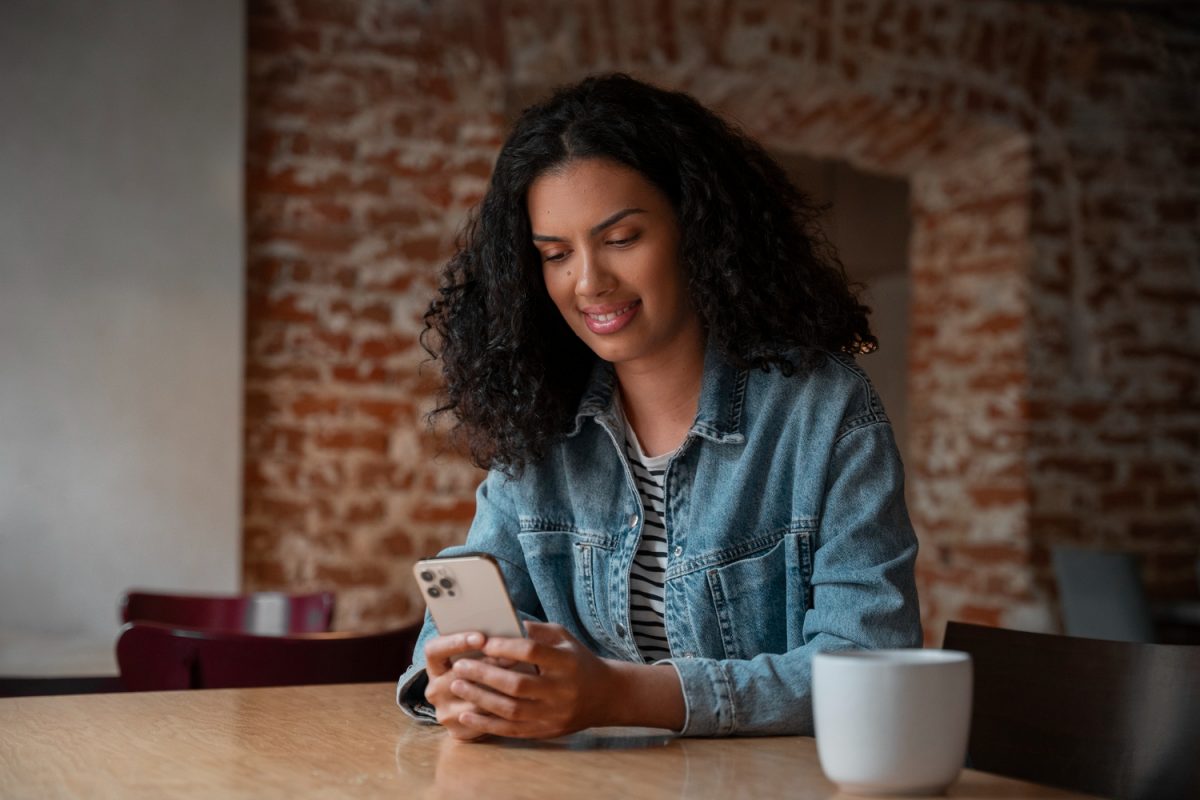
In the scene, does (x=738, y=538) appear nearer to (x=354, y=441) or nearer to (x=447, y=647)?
(x=447, y=647)

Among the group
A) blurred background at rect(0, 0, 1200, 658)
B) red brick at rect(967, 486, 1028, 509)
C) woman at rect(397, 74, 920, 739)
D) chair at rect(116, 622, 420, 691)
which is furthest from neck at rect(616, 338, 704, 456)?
red brick at rect(967, 486, 1028, 509)

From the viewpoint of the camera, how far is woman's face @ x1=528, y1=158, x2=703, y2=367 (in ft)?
6.08

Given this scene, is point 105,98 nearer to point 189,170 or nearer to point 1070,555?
point 189,170

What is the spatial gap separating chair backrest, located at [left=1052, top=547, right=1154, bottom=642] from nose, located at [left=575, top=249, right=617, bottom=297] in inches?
116

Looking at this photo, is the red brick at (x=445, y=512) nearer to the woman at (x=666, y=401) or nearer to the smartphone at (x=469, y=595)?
the woman at (x=666, y=401)

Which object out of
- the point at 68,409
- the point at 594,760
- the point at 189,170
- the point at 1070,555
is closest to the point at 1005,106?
the point at 1070,555

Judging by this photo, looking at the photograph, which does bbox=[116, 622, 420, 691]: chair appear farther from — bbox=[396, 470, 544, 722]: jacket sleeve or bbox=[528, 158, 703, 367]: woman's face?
bbox=[528, 158, 703, 367]: woman's face

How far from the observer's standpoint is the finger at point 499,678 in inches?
53.8

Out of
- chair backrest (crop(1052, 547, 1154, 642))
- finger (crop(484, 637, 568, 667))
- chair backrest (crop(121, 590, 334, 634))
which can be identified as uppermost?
finger (crop(484, 637, 568, 667))

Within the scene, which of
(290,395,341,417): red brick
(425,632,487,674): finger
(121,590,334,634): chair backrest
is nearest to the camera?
(425,632,487,674): finger

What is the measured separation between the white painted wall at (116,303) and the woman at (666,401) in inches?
87.2

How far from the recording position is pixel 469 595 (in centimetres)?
140

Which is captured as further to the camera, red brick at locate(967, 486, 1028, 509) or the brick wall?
red brick at locate(967, 486, 1028, 509)

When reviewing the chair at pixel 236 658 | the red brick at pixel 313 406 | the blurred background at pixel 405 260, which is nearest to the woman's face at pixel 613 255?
the chair at pixel 236 658
